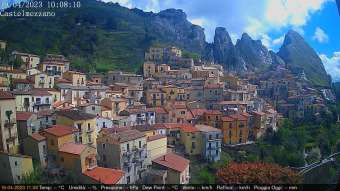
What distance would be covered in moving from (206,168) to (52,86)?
796cm

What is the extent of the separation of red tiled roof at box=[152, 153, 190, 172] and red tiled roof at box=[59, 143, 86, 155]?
283cm

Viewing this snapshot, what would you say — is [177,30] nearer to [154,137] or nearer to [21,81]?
[21,81]

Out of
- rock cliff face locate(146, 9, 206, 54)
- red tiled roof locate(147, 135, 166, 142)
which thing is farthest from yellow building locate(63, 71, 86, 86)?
rock cliff face locate(146, 9, 206, 54)

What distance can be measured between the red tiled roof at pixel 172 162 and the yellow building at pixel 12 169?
442cm

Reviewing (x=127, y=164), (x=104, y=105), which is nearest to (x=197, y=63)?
(x=104, y=105)

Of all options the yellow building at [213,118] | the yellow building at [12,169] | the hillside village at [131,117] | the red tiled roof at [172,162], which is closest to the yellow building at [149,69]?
the hillside village at [131,117]

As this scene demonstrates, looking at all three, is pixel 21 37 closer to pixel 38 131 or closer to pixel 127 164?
pixel 38 131

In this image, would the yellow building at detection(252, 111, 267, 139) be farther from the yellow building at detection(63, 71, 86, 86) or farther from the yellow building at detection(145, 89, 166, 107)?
the yellow building at detection(63, 71, 86, 86)

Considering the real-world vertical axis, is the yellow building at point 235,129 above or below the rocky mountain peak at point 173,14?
below

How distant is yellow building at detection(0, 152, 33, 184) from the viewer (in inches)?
407

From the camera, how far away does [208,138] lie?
16750 millimetres

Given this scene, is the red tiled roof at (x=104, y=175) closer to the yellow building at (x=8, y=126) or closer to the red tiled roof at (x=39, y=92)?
the yellow building at (x=8, y=126)

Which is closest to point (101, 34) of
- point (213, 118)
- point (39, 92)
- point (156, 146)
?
point (213, 118)

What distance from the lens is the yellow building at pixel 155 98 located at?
21.2 meters
